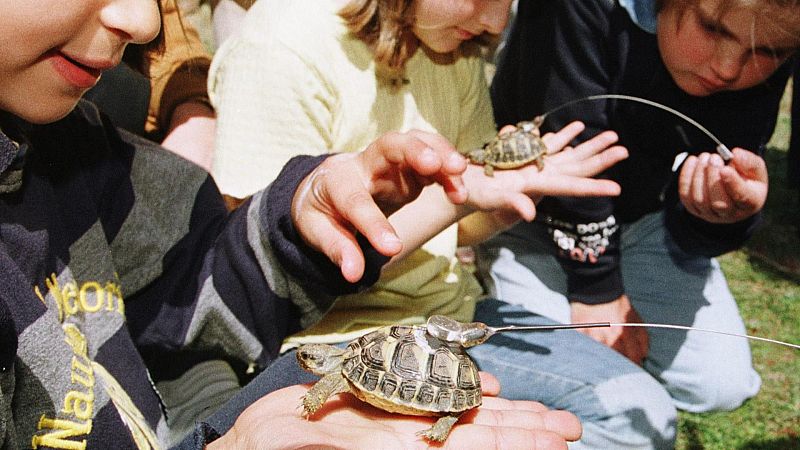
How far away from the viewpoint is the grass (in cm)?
263

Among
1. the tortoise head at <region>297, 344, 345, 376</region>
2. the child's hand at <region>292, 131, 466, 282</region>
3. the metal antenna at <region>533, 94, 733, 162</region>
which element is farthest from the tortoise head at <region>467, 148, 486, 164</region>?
the tortoise head at <region>297, 344, 345, 376</region>

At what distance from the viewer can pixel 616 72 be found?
2.41m

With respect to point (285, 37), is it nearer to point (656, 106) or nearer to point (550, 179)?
point (550, 179)

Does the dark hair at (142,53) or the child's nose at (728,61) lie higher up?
the dark hair at (142,53)

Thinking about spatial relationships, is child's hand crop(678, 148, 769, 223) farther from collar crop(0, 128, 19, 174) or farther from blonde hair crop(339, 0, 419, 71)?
collar crop(0, 128, 19, 174)

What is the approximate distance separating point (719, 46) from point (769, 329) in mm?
1837

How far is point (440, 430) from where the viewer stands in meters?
1.33

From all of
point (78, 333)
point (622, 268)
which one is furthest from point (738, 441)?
point (78, 333)

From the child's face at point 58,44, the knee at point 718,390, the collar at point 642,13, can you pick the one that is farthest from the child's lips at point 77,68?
the knee at point 718,390

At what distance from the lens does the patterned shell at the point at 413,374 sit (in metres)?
1.37

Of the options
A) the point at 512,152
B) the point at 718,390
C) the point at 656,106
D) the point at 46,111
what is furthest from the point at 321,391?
the point at 718,390

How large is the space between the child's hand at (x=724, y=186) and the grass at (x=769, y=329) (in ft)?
3.04

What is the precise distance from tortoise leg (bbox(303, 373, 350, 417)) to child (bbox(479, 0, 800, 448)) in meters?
0.98

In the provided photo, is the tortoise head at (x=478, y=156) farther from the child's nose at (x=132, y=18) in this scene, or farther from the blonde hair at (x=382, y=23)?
the child's nose at (x=132, y=18)
